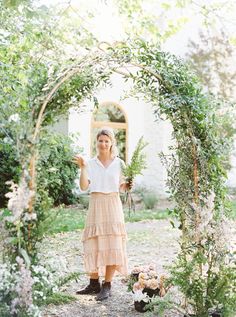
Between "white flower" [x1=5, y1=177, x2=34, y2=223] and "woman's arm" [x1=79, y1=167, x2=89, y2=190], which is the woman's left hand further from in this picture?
"white flower" [x1=5, y1=177, x2=34, y2=223]

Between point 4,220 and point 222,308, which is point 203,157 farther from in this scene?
point 4,220

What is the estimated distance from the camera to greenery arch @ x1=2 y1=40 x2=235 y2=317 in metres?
4.28

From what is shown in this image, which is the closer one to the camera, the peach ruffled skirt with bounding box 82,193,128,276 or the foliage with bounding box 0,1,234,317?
the foliage with bounding box 0,1,234,317

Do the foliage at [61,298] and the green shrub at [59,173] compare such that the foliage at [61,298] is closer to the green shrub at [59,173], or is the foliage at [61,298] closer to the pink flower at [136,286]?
the pink flower at [136,286]

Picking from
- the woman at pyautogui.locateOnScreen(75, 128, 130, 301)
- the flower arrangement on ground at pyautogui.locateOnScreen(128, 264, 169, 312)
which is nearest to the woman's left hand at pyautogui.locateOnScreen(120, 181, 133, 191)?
the woman at pyautogui.locateOnScreen(75, 128, 130, 301)

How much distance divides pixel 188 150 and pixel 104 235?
128 centimetres

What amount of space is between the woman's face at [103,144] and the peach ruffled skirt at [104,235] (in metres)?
0.45

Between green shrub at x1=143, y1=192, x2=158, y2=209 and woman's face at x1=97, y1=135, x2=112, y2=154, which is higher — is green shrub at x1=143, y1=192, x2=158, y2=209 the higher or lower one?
the lower one

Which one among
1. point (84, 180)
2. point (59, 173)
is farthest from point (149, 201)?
point (84, 180)

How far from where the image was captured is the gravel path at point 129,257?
192 inches

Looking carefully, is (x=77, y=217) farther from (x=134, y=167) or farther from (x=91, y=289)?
(x=134, y=167)

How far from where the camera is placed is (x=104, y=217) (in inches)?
208

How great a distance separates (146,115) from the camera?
1620 cm

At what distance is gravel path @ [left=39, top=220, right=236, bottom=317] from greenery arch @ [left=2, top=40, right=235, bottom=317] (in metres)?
0.30
